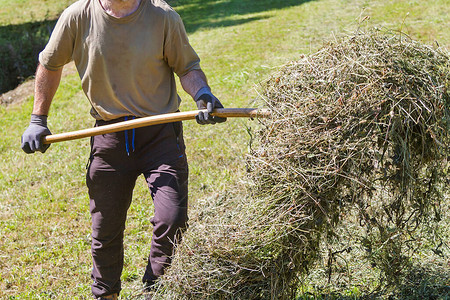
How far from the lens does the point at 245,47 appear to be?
42.3ft

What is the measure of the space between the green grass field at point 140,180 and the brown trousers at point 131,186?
0.45 meters

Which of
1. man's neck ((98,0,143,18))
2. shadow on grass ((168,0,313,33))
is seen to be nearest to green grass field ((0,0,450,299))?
shadow on grass ((168,0,313,33))

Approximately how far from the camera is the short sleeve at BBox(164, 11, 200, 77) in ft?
12.9

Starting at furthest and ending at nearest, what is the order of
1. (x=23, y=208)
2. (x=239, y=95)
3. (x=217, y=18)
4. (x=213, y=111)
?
(x=217, y=18), (x=239, y=95), (x=23, y=208), (x=213, y=111)

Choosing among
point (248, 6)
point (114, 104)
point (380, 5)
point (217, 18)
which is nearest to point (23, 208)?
point (114, 104)

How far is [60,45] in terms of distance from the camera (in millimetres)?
3949

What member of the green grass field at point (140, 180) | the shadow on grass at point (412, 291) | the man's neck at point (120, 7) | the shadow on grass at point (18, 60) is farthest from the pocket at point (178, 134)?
the shadow on grass at point (18, 60)

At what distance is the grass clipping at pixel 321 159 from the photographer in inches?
130

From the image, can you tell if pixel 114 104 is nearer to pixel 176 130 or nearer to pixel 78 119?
pixel 176 130

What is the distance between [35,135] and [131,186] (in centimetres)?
78

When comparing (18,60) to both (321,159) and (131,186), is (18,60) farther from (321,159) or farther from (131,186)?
(321,159)

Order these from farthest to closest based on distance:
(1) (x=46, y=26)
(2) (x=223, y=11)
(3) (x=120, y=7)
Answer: (2) (x=223, y=11)
(1) (x=46, y=26)
(3) (x=120, y=7)

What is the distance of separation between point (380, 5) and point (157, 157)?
11.7 metres

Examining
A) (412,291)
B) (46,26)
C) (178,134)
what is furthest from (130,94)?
(46,26)
